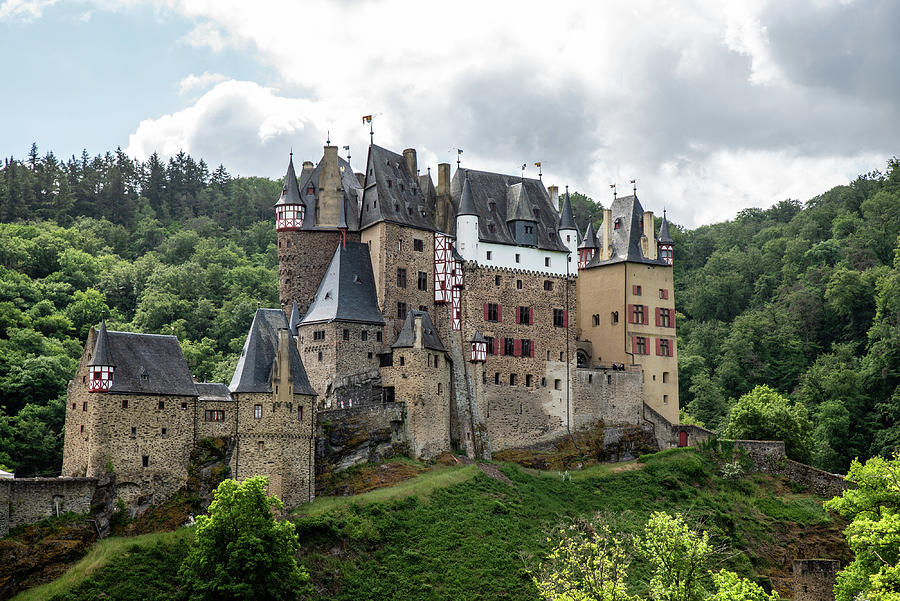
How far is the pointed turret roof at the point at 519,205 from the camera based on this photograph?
234ft

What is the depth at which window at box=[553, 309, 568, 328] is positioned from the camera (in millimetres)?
70750

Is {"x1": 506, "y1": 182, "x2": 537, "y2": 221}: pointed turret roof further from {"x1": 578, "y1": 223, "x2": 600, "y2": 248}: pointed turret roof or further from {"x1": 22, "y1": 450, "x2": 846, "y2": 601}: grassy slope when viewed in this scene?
{"x1": 22, "y1": 450, "x2": 846, "y2": 601}: grassy slope

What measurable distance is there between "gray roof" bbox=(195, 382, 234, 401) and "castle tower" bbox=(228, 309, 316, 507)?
78 cm

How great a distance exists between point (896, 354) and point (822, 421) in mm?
8754

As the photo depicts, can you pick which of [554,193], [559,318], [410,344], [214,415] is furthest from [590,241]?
[214,415]

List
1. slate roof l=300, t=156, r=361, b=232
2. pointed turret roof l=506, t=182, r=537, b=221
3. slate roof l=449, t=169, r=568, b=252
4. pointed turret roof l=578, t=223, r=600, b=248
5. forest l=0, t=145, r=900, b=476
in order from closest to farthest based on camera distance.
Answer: slate roof l=300, t=156, r=361, b=232, slate roof l=449, t=169, r=568, b=252, pointed turret roof l=506, t=182, r=537, b=221, pointed turret roof l=578, t=223, r=600, b=248, forest l=0, t=145, r=900, b=476

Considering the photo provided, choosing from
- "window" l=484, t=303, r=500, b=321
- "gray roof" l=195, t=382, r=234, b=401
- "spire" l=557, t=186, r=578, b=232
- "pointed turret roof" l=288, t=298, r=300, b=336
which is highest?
"spire" l=557, t=186, r=578, b=232

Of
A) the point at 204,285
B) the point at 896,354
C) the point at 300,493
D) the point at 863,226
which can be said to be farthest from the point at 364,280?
the point at 863,226

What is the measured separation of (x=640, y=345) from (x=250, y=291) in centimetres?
3991

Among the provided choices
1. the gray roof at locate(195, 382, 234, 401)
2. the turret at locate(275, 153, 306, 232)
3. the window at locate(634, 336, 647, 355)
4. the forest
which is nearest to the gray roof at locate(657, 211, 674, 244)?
the window at locate(634, 336, 647, 355)

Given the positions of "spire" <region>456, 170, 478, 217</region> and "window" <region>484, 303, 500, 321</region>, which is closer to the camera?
"window" <region>484, 303, 500, 321</region>

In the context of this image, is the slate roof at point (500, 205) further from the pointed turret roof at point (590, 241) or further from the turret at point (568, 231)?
the pointed turret roof at point (590, 241)

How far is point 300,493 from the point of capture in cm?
5569

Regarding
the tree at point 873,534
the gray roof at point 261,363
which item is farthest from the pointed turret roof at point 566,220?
the tree at point 873,534
